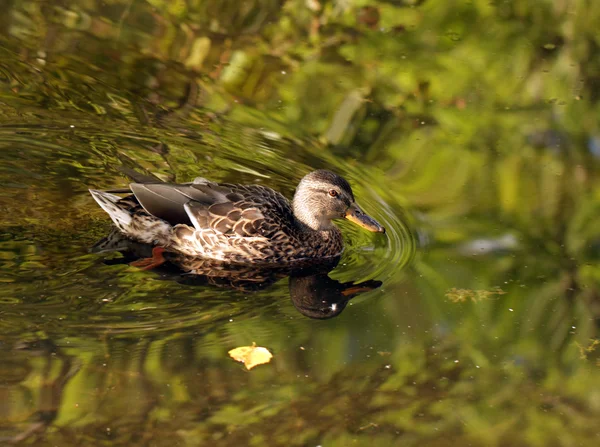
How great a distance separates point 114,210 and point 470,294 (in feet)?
9.31

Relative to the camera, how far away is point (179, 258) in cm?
773

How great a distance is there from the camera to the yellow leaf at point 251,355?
6098 mm

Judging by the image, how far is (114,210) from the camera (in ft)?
25.5

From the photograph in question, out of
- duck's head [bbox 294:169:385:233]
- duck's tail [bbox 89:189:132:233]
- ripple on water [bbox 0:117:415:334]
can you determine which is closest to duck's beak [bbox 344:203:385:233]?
duck's head [bbox 294:169:385:233]

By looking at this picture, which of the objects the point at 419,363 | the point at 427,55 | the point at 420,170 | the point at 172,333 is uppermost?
the point at 427,55

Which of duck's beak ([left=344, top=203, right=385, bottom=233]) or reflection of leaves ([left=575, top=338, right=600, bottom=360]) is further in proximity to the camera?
duck's beak ([left=344, top=203, right=385, bottom=233])

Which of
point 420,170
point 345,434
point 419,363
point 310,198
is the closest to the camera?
point 345,434

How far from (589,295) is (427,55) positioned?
14.0 ft

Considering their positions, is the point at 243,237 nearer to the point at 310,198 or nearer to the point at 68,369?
the point at 310,198

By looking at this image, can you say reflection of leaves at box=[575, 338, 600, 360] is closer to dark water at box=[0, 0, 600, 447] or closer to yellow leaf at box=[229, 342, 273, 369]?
dark water at box=[0, 0, 600, 447]

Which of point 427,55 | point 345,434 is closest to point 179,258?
point 345,434

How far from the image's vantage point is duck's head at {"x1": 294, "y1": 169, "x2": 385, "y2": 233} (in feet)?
26.0

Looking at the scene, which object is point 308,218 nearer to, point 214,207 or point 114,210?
point 214,207

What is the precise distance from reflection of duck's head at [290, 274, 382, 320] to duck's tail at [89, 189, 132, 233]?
1.40 metres
